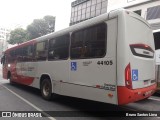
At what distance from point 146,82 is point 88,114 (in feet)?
7.04

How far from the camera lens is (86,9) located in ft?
110

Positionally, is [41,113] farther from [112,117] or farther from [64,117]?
[112,117]

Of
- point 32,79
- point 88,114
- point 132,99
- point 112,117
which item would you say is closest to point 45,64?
point 32,79

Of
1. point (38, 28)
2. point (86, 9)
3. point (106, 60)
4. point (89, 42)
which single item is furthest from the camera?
point (38, 28)

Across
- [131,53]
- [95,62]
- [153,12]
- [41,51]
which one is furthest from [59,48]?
[153,12]

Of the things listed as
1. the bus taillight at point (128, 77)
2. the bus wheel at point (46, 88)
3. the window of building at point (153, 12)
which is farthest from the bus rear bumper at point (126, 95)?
the window of building at point (153, 12)

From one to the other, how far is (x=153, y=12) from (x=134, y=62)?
684 inches

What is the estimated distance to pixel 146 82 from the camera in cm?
666

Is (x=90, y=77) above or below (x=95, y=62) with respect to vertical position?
below

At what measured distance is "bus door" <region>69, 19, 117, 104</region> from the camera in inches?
239

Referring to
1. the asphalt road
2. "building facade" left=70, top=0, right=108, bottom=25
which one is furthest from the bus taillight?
"building facade" left=70, top=0, right=108, bottom=25

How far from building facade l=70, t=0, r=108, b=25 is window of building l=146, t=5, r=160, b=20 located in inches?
321

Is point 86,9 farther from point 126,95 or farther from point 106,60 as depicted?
point 126,95

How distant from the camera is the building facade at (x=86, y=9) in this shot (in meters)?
30.3
